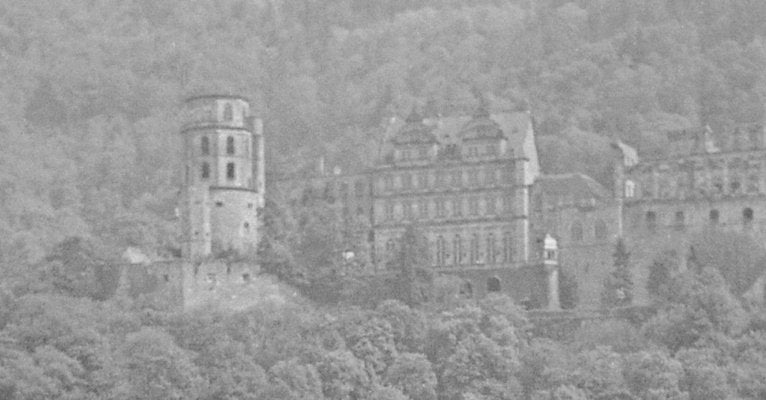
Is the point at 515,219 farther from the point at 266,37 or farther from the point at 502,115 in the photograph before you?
the point at 266,37

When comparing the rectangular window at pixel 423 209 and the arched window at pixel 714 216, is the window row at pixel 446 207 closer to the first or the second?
the rectangular window at pixel 423 209

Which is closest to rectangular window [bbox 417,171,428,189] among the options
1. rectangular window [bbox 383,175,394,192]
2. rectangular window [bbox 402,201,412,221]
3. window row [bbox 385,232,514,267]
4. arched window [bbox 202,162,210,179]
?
rectangular window [bbox 402,201,412,221]

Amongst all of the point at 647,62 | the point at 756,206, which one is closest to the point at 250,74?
Answer: the point at 647,62

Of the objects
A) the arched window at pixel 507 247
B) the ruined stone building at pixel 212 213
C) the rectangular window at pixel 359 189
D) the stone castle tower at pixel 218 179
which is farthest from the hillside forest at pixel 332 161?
the arched window at pixel 507 247

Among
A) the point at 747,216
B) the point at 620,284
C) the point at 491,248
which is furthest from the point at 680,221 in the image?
the point at 491,248

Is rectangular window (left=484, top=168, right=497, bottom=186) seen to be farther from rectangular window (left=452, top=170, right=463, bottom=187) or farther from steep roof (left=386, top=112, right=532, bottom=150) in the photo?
steep roof (left=386, top=112, right=532, bottom=150)
